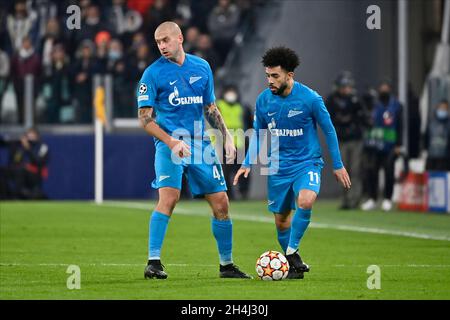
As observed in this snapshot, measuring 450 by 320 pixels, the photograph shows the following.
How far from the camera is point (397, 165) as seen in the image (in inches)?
1006

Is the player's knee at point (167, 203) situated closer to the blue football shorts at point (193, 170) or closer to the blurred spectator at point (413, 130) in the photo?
the blue football shorts at point (193, 170)

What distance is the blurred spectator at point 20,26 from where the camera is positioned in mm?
26000

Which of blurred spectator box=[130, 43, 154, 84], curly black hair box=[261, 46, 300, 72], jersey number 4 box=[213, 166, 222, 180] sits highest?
blurred spectator box=[130, 43, 154, 84]

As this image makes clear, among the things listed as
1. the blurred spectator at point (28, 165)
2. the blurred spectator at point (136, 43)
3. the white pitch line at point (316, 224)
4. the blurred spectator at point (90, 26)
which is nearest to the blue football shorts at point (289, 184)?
the white pitch line at point (316, 224)

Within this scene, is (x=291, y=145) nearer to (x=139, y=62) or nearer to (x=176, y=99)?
(x=176, y=99)

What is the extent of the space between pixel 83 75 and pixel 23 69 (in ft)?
4.01

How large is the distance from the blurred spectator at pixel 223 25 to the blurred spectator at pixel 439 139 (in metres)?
5.01

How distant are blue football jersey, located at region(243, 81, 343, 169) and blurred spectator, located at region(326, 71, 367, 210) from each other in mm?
10864

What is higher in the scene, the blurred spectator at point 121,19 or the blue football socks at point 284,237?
the blurred spectator at point 121,19

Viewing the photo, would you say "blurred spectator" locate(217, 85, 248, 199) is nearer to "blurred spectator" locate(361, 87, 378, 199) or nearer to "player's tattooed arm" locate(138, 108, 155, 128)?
"blurred spectator" locate(361, 87, 378, 199)

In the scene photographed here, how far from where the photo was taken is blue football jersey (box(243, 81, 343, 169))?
11664mm

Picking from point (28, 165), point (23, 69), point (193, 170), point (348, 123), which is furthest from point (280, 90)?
point (23, 69)

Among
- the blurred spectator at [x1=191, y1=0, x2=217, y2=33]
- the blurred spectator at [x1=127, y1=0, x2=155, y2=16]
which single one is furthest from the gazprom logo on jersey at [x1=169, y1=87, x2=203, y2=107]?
the blurred spectator at [x1=191, y1=0, x2=217, y2=33]
